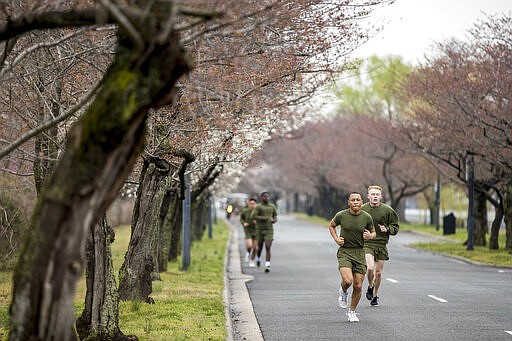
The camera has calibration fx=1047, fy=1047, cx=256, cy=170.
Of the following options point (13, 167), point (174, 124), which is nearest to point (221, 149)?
point (174, 124)

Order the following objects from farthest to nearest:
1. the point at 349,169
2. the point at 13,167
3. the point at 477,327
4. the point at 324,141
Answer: the point at 324,141 → the point at 349,169 → the point at 13,167 → the point at 477,327

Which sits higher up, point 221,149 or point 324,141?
point 324,141

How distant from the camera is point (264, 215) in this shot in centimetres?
2575

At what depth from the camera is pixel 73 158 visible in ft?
21.1

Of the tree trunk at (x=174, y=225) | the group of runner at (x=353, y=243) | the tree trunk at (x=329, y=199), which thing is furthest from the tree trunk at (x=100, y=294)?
the tree trunk at (x=329, y=199)

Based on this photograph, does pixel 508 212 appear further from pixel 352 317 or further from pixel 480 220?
pixel 352 317

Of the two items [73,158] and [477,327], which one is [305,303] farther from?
[73,158]

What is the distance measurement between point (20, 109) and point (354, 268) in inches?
201

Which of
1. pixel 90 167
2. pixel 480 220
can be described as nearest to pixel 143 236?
pixel 90 167

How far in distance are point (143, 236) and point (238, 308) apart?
1941 mm

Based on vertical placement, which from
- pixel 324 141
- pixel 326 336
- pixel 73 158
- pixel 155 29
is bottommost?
pixel 326 336

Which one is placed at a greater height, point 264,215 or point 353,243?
point 264,215

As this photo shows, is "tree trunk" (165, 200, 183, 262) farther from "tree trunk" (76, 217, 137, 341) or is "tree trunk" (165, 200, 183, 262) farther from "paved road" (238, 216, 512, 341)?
"tree trunk" (76, 217, 137, 341)

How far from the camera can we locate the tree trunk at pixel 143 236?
15.5m
